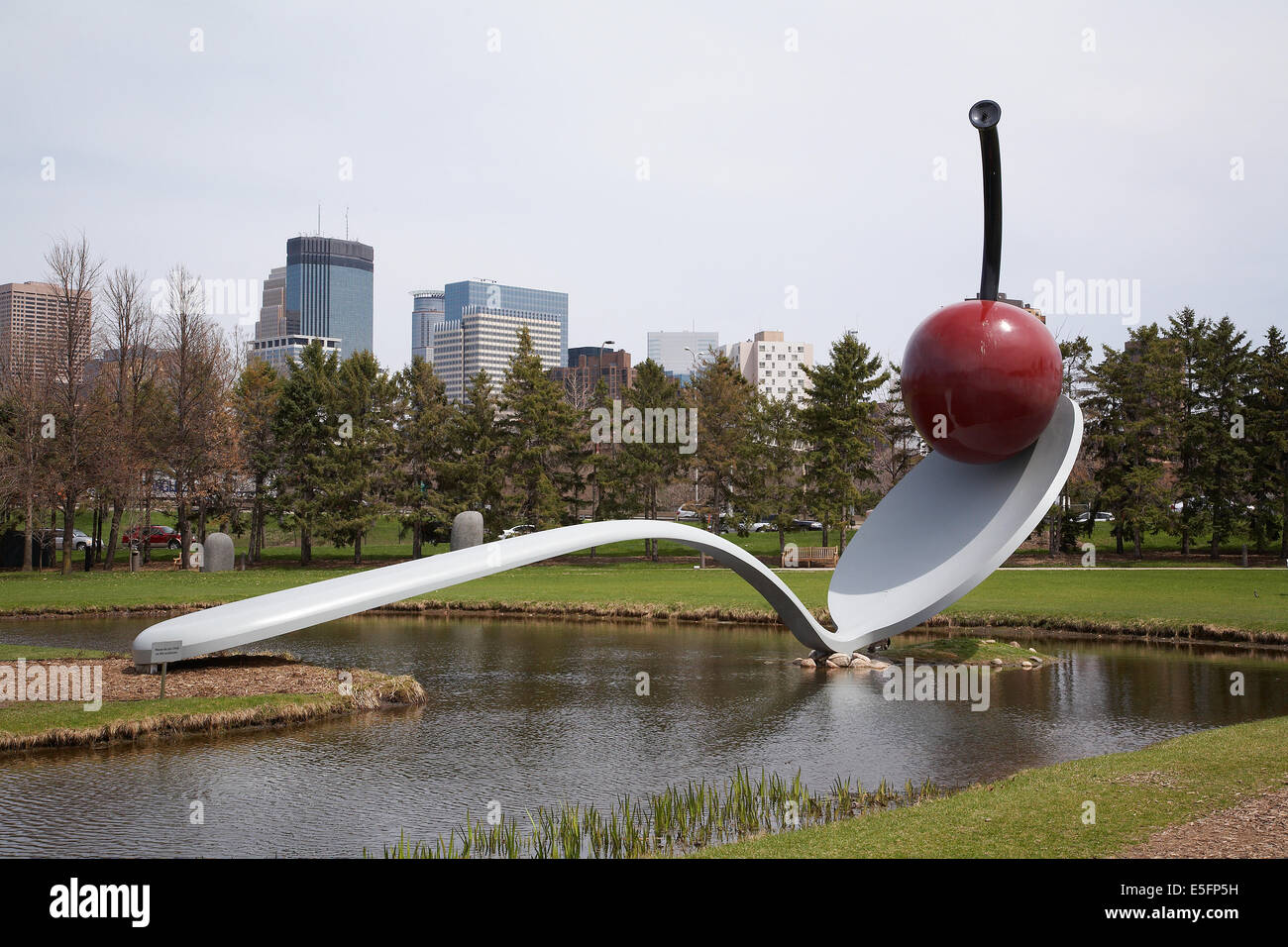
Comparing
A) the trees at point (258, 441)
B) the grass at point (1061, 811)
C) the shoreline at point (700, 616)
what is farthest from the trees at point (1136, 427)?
the grass at point (1061, 811)

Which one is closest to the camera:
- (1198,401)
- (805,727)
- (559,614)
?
(805,727)

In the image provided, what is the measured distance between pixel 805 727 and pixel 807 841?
549 centimetres

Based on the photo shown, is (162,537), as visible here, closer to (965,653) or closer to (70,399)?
(70,399)

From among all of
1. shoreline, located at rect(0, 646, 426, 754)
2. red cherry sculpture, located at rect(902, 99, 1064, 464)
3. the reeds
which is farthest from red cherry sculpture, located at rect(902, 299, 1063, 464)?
shoreline, located at rect(0, 646, 426, 754)

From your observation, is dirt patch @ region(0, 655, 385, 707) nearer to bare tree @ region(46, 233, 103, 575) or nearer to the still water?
the still water

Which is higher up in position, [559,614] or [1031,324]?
[1031,324]

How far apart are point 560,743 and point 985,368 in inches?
313

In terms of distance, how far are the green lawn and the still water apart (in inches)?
120

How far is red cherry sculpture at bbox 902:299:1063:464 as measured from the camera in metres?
15.5

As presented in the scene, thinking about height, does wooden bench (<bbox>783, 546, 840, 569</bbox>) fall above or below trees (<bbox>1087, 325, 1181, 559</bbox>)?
below

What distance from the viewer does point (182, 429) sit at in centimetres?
4116

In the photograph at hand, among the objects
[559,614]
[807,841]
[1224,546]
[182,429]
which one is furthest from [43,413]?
[1224,546]
